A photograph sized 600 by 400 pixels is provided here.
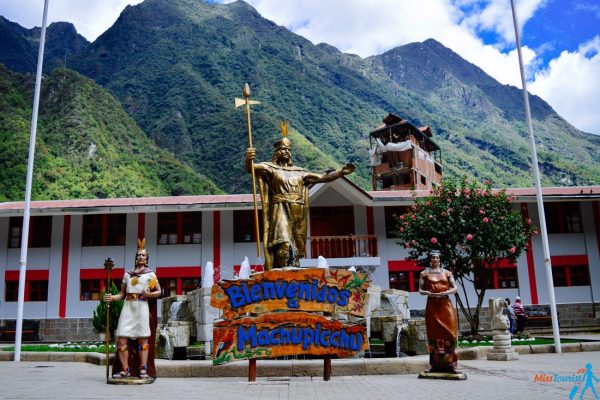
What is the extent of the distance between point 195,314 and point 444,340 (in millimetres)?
6826

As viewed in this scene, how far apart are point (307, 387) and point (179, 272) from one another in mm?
16592

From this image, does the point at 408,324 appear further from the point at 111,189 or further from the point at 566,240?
the point at 111,189

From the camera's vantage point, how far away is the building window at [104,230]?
23609mm

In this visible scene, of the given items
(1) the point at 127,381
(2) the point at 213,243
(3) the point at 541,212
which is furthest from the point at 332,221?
(1) the point at 127,381

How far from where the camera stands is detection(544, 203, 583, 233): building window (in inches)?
930

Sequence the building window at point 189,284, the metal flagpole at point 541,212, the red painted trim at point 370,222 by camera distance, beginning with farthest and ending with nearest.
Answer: the red painted trim at point 370,222
the building window at point 189,284
the metal flagpole at point 541,212

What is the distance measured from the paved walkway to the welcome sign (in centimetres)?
51

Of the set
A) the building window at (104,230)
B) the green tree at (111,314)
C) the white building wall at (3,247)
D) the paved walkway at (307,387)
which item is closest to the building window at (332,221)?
the building window at (104,230)

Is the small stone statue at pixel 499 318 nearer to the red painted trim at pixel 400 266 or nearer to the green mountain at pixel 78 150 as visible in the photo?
the red painted trim at pixel 400 266

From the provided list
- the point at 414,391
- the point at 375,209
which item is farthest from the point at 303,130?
the point at 414,391

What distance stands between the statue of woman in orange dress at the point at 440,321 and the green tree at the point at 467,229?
8.85 m

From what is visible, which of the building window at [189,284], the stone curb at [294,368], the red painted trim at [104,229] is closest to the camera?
the stone curb at [294,368]

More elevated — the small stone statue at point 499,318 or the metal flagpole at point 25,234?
the metal flagpole at point 25,234

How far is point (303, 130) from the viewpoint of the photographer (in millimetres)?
91875
